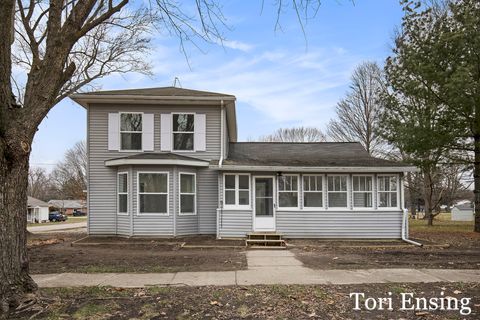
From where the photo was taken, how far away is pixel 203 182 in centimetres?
1584

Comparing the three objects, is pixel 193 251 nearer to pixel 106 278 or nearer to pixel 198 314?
pixel 106 278

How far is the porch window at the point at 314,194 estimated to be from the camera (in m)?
15.2

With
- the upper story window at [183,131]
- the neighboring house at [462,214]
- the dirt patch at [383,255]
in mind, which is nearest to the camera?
the dirt patch at [383,255]

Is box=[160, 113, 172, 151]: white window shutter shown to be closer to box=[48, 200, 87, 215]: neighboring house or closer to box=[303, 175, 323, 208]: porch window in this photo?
box=[303, 175, 323, 208]: porch window

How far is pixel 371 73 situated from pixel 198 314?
32214mm

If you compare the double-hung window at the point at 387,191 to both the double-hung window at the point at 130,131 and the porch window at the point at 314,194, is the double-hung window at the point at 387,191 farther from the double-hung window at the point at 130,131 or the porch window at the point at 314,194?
the double-hung window at the point at 130,131

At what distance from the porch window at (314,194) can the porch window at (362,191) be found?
1.28 meters

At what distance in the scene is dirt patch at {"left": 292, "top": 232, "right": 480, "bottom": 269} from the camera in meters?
9.48

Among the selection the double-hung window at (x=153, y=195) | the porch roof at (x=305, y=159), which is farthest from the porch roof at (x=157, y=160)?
the porch roof at (x=305, y=159)

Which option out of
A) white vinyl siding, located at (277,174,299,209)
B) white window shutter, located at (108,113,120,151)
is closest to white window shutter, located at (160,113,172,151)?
white window shutter, located at (108,113,120,151)

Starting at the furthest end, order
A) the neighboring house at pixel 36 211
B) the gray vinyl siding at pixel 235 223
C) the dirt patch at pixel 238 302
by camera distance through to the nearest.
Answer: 1. the neighboring house at pixel 36 211
2. the gray vinyl siding at pixel 235 223
3. the dirt patch at pixel 238 302

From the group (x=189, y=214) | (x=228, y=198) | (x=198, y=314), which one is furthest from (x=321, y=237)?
(x=198, y=314)

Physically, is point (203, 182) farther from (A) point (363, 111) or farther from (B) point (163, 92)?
(A) point (363, 111)

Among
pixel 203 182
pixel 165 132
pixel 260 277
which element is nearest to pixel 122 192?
pixel 165 132
